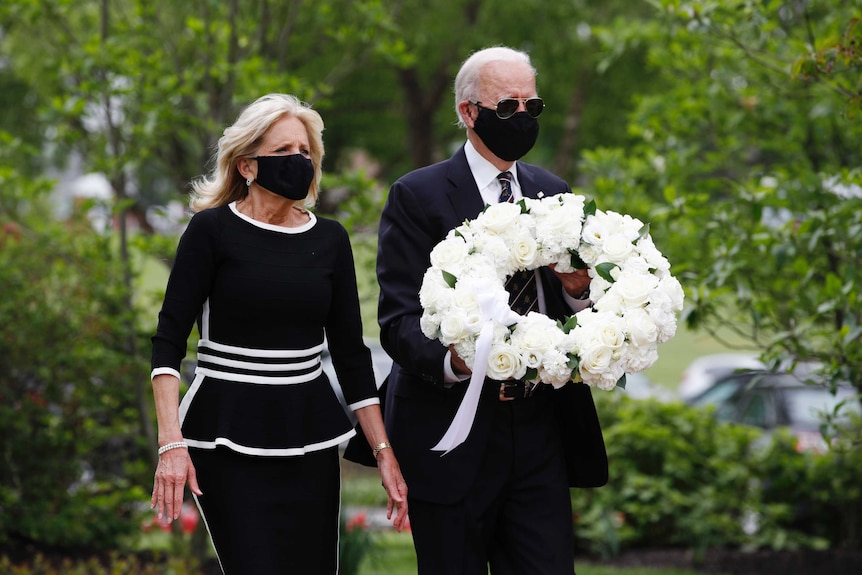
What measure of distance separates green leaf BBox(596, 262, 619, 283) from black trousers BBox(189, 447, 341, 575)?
3.76 ft

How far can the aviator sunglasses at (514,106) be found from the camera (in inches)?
150

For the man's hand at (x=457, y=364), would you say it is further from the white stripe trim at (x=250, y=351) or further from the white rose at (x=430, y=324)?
the white stripe trim at (x=250, y=351)

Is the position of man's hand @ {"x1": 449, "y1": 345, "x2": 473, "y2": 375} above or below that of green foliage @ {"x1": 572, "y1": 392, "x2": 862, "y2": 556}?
above

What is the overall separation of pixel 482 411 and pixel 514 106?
103cm

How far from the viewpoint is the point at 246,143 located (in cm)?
391

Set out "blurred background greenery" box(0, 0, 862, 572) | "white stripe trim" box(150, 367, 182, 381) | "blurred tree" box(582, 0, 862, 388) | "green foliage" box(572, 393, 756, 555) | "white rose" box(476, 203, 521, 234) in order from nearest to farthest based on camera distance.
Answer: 1. "white rose" box(476, 203, 521, 234)
2. "white stripe trim" box(150, 367, 182, 381)
3. "blurred tree" box(582, 0, 862, 388)
4. "blurred background greenery" box(0, 0, 862, 572)
5. "green foliage" box(572, 393, 756, 555)

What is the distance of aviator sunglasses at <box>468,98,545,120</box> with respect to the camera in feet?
12.5

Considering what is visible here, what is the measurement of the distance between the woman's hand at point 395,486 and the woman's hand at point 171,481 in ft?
2.26

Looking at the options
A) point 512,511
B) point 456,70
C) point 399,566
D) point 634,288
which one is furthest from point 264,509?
point 456,70

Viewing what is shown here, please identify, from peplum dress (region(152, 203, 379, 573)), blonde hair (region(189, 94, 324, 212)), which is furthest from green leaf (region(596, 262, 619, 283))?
blonde hair (region(189, 94, 324, 212))

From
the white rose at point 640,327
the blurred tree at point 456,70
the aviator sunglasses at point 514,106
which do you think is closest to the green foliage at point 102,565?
the aviator sunglasses at point 514,106

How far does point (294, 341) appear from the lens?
3.87 m

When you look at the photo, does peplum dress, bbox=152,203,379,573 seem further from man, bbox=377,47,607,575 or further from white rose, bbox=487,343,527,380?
white rose, bbox=487,343,527,380

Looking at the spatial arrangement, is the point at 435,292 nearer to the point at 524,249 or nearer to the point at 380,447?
the point at 524,249
